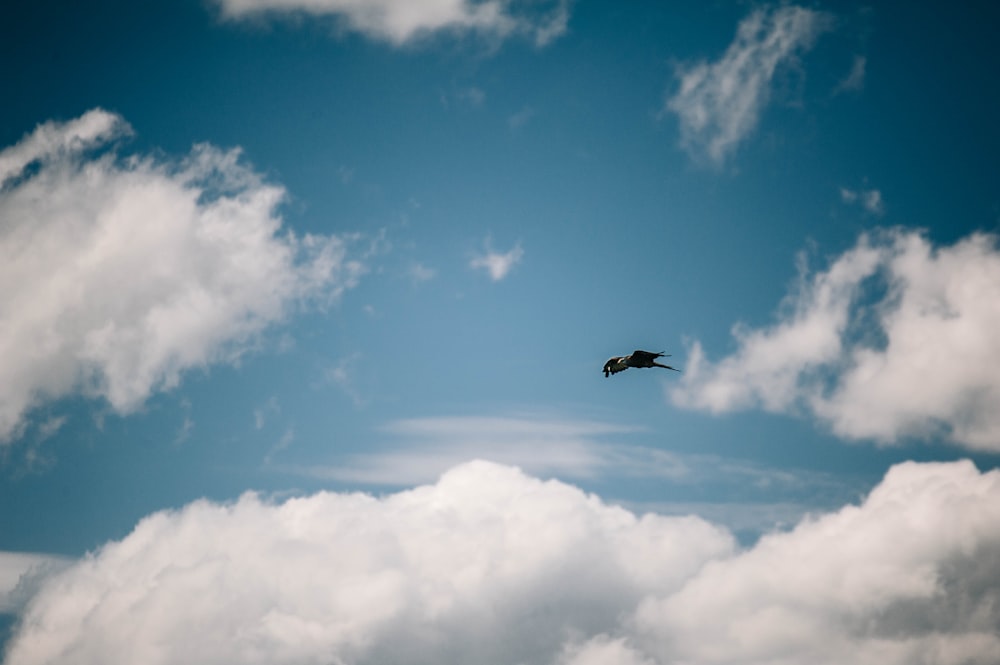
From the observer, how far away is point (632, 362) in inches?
2149

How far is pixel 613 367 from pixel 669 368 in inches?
162

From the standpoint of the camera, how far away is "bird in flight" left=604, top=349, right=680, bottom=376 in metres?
52.8

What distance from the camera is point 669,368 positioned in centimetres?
5381

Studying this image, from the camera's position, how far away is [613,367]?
5619 centimetres

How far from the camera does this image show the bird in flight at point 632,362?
52.8 meters
